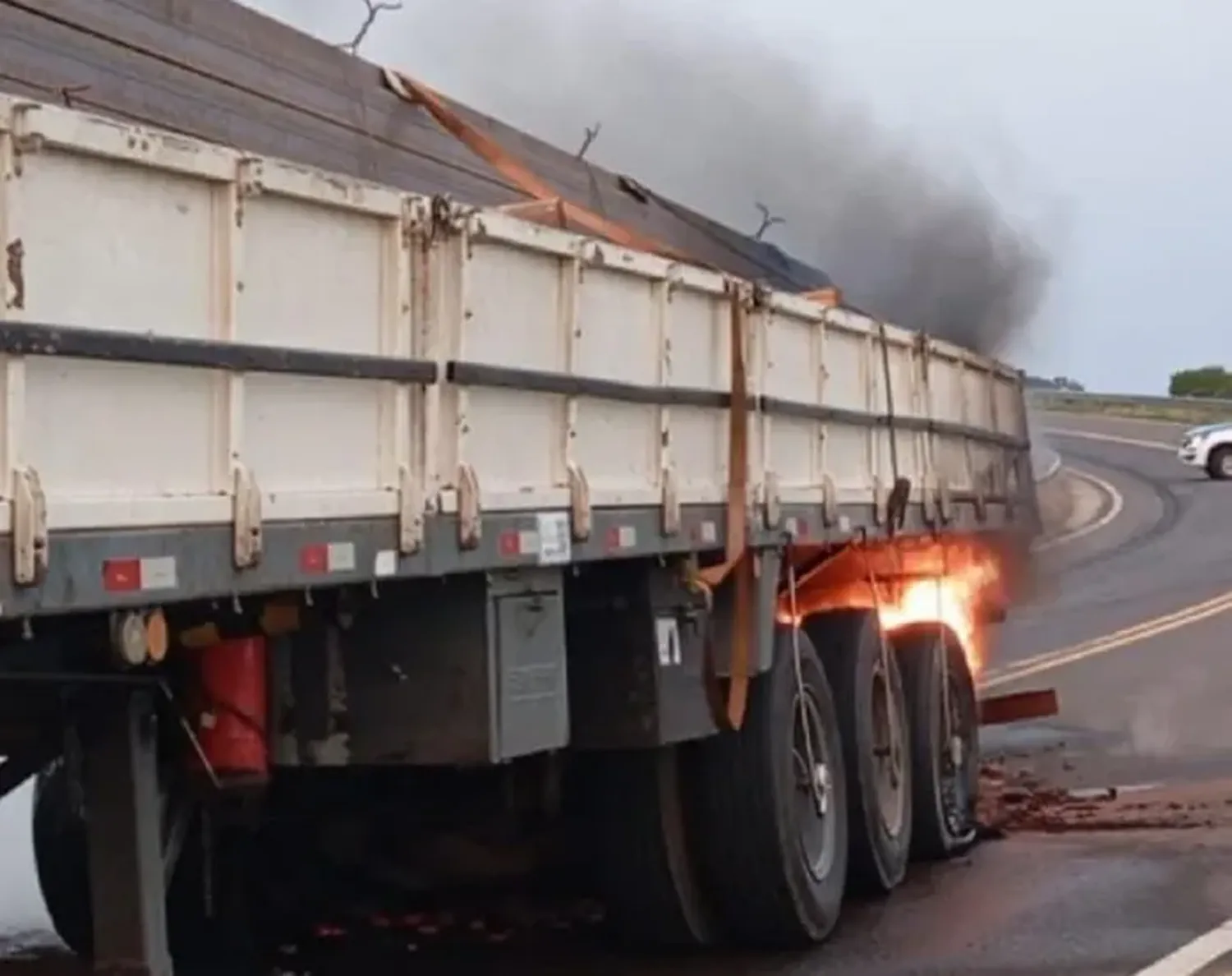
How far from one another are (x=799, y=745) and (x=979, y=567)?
14.0 ft

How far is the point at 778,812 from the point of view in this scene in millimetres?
8703

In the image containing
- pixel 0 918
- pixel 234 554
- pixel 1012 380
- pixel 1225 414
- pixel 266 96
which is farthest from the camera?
pixel 1225 414

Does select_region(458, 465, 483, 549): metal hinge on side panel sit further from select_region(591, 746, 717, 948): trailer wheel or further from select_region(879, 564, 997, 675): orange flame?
select_region(879, 564, 997, 675): orange flame

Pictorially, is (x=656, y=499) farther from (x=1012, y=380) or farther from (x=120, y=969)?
(x=1012, y=380)

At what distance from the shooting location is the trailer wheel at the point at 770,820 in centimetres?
868

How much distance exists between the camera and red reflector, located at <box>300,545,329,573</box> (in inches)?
209

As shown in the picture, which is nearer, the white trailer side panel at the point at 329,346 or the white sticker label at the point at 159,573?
the white trailer side panel at the point at 329,346

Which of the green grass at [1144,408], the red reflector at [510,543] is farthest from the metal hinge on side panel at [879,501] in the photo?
the green grass at [1144,408]

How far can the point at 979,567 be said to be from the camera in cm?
1328

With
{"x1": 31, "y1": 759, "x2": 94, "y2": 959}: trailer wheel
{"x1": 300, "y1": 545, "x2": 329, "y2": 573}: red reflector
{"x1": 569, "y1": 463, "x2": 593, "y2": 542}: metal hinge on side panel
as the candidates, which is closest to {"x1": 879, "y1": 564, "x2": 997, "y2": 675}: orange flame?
{"x1": 31, "y1": 759, "x2": 94, "y2": 959}: trailer wheel

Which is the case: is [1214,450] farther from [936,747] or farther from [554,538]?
[554,538]

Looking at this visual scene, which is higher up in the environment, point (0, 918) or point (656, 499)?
point (656, 499)

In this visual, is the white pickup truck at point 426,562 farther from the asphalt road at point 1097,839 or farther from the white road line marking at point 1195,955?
the white road line marking at point 1195,955

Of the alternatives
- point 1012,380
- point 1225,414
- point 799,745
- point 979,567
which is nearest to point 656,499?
point 799,745
